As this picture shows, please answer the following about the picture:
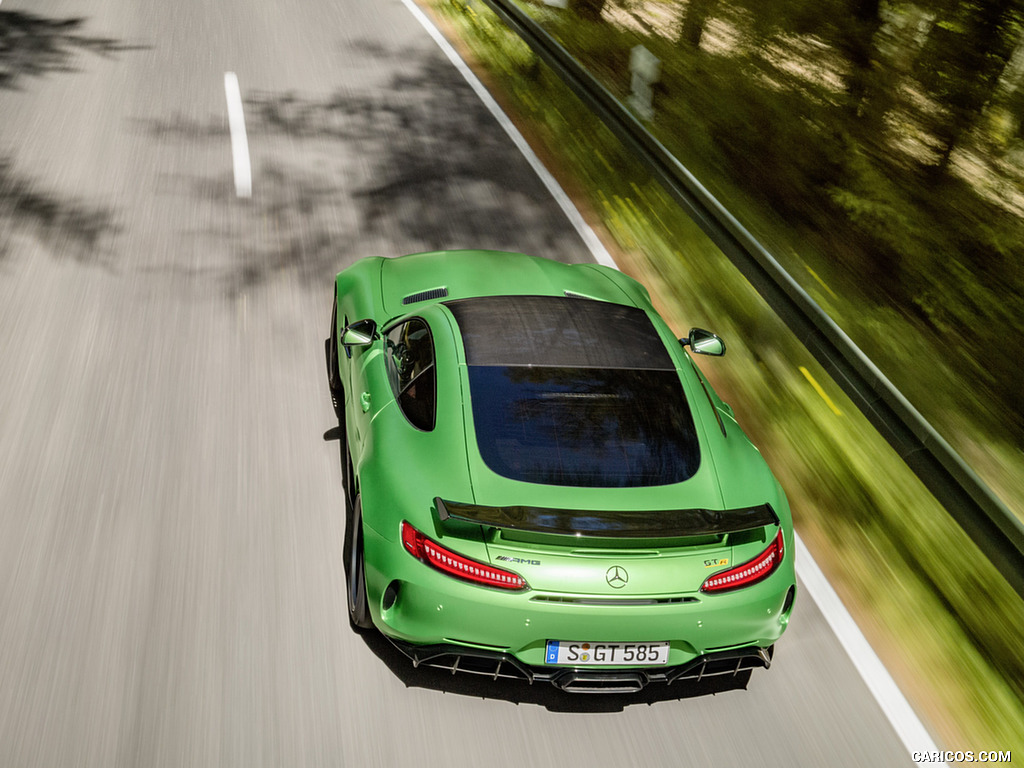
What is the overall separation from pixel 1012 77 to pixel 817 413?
663cm

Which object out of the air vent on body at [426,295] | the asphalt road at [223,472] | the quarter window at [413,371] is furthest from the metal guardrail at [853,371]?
the quarter window at [413,371]

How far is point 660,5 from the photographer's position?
671 inches

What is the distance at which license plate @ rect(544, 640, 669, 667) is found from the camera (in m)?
3.70

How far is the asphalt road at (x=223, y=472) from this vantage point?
389cm

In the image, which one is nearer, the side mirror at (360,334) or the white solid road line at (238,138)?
the side mirror at (360,334)

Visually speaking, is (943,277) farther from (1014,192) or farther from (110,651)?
(110,651)

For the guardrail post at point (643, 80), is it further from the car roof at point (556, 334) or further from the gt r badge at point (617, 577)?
the gt r badge at point (617, 577)

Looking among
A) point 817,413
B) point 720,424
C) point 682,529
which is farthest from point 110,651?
point 817,413

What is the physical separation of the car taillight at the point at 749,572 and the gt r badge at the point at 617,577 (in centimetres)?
35

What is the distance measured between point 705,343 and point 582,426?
1.51 metres

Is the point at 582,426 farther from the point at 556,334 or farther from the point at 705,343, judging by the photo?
the point at 705,343

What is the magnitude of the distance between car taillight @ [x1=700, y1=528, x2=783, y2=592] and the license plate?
33 centimetres

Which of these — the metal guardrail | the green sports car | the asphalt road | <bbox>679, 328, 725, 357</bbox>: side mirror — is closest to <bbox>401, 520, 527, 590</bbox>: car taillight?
the green sports car

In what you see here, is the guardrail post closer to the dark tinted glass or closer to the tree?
the tree
